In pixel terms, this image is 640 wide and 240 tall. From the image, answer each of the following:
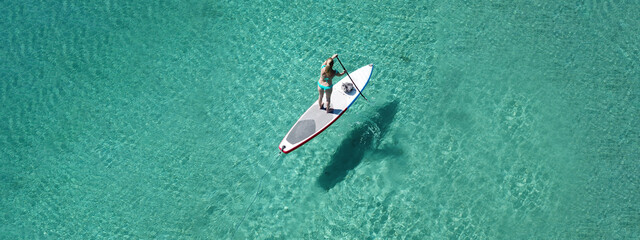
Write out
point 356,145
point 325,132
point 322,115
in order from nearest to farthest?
point 322,115 < point 356,145 < point 325,132

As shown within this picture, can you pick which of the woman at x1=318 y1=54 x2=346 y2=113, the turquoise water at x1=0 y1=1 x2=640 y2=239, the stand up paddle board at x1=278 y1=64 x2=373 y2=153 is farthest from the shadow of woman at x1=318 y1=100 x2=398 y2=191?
the woman at x1=318 y1=54 x2=346 y2=113

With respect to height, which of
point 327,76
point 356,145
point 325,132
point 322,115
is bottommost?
point 356,145

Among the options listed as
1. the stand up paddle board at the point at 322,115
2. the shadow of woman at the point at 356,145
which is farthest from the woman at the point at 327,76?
the shadow of woman at the point at 356,145

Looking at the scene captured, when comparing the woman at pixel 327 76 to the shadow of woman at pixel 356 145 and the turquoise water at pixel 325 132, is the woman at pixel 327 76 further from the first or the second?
the turquoise water at pixel 325 132

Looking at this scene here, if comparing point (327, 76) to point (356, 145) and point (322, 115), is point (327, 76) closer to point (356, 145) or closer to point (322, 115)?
point (322, 115)

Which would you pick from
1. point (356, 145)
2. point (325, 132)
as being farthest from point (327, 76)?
point (356, 145)

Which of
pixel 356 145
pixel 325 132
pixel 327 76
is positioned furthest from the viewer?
pixel 325 132
